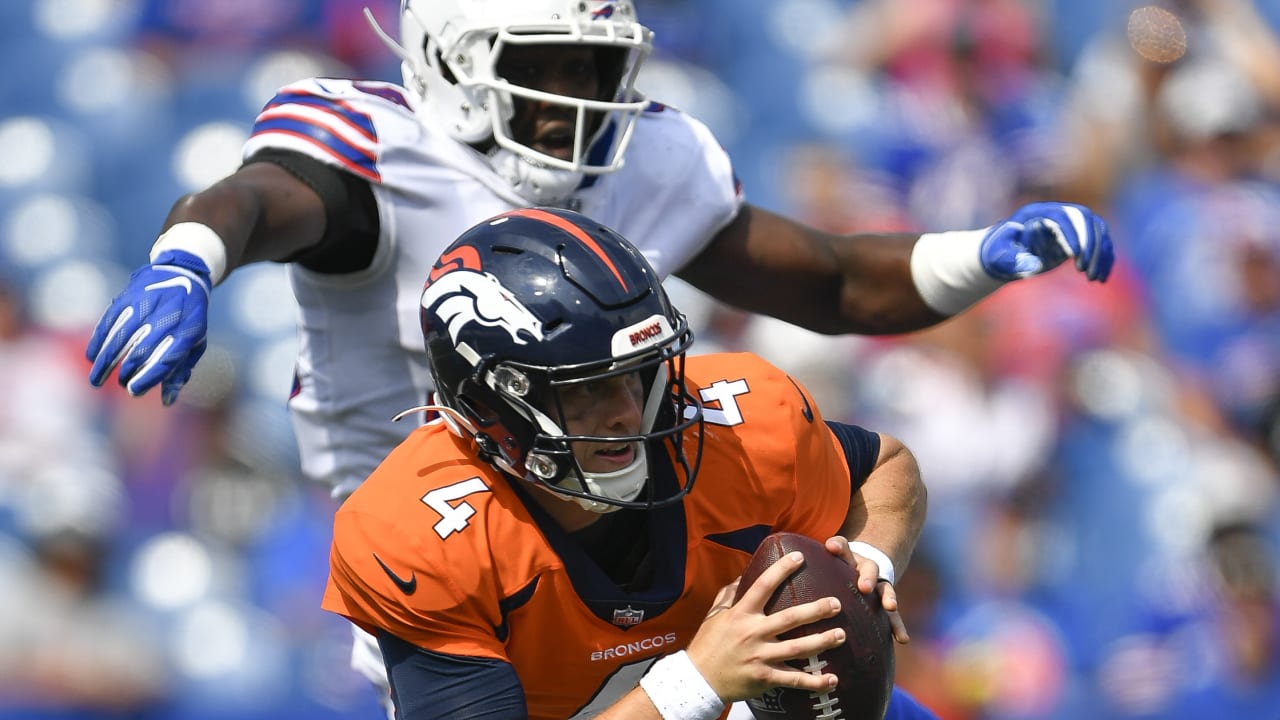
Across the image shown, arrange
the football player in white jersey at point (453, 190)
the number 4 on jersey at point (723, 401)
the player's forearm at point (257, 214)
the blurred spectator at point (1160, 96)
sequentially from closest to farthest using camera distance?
1. the number 4 on jersey at point (723, 401)
2. the player's forearm at point (257, 214)
3. the football player in white jersey at point (453, 190)
4. the blurred spectator at point (1160, 96)

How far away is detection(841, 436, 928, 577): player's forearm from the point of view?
7.76 ft

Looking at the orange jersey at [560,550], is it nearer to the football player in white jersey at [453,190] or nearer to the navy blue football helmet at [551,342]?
the navy blue football helmet at [551,342]

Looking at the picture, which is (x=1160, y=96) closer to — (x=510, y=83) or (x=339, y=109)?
(x=510, y=83)

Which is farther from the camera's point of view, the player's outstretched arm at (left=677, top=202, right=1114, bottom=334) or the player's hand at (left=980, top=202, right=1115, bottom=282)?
the player's outstretched arm at (left=677, top=202, right=1114, bottom=334)

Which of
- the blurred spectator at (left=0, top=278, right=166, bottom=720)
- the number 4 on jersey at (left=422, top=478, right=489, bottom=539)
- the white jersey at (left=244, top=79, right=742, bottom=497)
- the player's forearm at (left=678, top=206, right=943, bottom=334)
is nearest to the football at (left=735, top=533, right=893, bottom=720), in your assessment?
the number 4 on jersey at (left=422, top=478, right=489, bottom=539)

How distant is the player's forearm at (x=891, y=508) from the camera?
7.76 feet

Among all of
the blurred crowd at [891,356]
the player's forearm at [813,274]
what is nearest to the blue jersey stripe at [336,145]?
the player's forearm at [813,274]

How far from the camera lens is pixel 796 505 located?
2.32m

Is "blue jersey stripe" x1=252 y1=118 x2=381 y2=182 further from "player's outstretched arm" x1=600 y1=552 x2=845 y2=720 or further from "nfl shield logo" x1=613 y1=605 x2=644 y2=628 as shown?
"player's outstretched arm" x1=600 y1=552 x2=845 y2=720

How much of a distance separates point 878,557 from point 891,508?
169 millimetres

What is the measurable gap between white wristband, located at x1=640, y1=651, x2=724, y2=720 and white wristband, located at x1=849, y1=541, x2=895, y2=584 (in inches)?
14.1

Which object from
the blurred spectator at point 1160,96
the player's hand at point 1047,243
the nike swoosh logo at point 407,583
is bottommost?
the blurred spectator at point 1160,96

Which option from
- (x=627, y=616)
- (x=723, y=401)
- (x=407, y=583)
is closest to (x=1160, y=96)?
(x=723, y=401)

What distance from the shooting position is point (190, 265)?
7.53 feet
